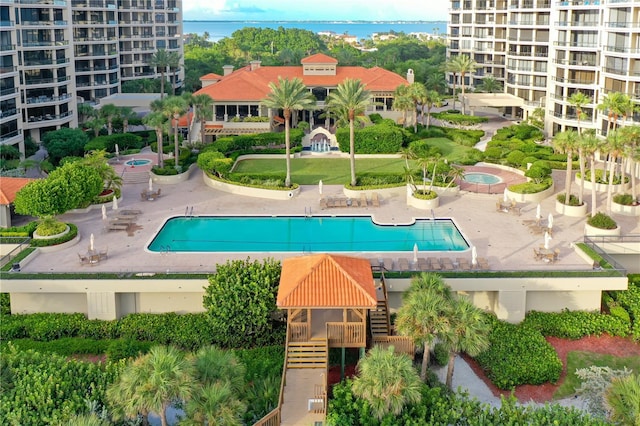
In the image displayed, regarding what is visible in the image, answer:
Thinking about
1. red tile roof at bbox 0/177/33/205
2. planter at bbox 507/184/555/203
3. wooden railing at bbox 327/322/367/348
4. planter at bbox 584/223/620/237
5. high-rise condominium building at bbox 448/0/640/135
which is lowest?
wooden railing at bbox 327/322/367/348

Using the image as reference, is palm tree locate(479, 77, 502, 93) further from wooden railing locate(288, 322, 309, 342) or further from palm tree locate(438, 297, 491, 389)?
wooden railing locate(288, 322, 309, 342)

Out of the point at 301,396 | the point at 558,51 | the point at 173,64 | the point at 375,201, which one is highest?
the point at 558,51

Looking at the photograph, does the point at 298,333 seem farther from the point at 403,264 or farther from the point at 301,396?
the point at 403,264

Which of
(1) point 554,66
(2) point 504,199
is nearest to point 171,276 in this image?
(2) point 504,199

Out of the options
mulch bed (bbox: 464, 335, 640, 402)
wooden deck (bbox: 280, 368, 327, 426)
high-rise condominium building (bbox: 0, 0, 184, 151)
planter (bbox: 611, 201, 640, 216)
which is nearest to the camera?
wooden deck (bbox: 280, 368, 327, 426)

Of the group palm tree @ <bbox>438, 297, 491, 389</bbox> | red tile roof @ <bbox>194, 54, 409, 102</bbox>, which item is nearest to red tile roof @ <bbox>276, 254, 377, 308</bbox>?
palm tree @ <bbox>438, 297, 491, 389</bbox>

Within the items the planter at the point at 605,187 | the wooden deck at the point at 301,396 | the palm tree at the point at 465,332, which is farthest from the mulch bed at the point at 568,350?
the planter at the point at 605,187

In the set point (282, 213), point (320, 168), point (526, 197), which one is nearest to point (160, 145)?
point (320, 168)
